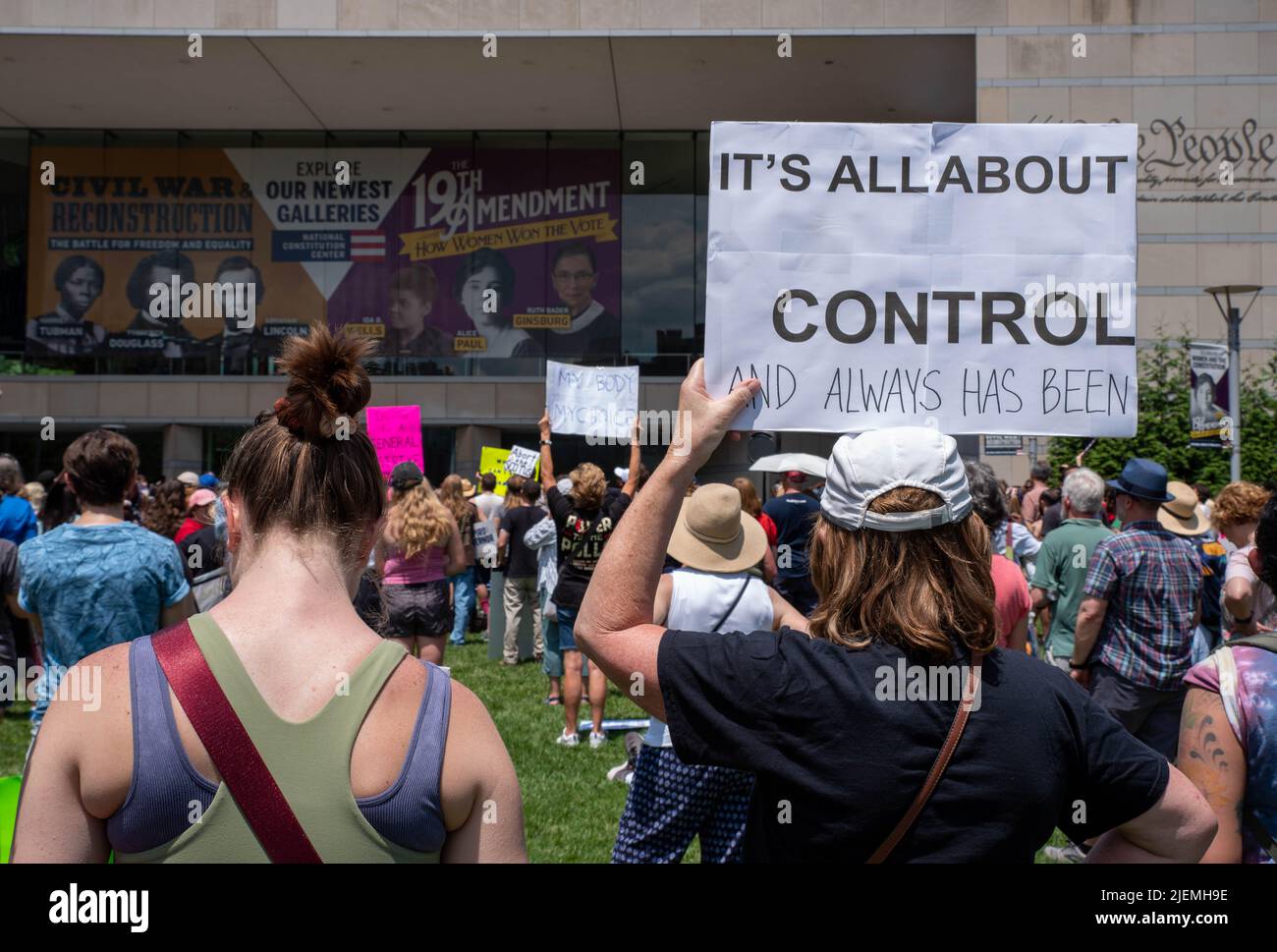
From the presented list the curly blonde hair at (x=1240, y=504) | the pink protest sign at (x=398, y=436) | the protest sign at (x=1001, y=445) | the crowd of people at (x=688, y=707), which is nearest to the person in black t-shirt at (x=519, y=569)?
the pink protest sign at (x=398, y=436)

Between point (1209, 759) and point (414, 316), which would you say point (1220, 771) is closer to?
point (1209, 759)

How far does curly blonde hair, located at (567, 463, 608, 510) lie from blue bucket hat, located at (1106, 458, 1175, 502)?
13.1 feet

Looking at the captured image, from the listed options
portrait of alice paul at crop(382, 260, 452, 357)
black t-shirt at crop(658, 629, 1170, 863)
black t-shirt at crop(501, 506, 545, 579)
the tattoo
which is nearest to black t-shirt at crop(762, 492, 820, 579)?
black t-shirt at crop(501, 506, 545, 579)

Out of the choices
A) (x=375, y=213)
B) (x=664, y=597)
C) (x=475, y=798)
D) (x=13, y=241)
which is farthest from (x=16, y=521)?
(x=13, y=241)

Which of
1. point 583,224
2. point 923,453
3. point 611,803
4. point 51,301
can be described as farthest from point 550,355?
point 923,453

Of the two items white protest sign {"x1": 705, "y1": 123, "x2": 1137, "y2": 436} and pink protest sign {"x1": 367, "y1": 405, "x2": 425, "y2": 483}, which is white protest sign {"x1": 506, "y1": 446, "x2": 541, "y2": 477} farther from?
white protest sign {"x1": 705, "y1": 123, "x2": 1137, "y2": 436}

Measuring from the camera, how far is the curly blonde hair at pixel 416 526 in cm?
777

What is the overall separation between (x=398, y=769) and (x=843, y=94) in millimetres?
25824

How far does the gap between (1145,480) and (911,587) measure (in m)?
4.23

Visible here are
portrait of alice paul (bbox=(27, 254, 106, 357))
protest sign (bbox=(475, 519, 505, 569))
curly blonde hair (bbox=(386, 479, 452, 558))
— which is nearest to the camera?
curly blonde hair (bbox=(386, 479, 452, 558))

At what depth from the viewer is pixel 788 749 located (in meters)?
1.86

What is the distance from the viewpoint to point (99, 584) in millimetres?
4363

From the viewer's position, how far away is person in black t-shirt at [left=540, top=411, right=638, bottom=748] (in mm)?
8117
